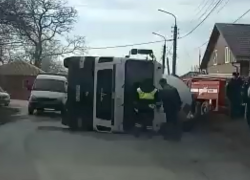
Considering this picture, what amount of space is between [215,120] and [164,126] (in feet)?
13.5

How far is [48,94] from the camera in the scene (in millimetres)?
28562

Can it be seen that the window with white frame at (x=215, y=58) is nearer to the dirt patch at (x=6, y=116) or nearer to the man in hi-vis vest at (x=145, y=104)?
the dirt patch at (x=6, y=116)

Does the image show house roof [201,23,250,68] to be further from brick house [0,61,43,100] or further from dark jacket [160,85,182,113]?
dark jacket [160,85,182,113]

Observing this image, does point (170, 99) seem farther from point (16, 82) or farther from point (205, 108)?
point (16, 82)

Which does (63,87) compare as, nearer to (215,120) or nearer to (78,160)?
→ (215,120)

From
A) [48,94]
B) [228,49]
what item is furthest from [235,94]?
[228,49]

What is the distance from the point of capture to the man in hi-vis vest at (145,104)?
1712cm

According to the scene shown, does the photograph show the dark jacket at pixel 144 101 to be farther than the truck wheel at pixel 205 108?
No

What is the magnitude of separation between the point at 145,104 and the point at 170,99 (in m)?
0.88

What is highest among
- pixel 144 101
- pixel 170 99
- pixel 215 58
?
pixel 215 58

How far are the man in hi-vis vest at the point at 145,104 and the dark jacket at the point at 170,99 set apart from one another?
42 cm

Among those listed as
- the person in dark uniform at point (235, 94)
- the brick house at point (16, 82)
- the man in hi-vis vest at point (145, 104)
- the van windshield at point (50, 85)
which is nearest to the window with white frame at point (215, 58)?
the brick house at point (16, 82)

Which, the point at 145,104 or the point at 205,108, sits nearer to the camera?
the point at 145,104

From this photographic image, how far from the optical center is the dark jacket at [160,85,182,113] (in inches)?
656
